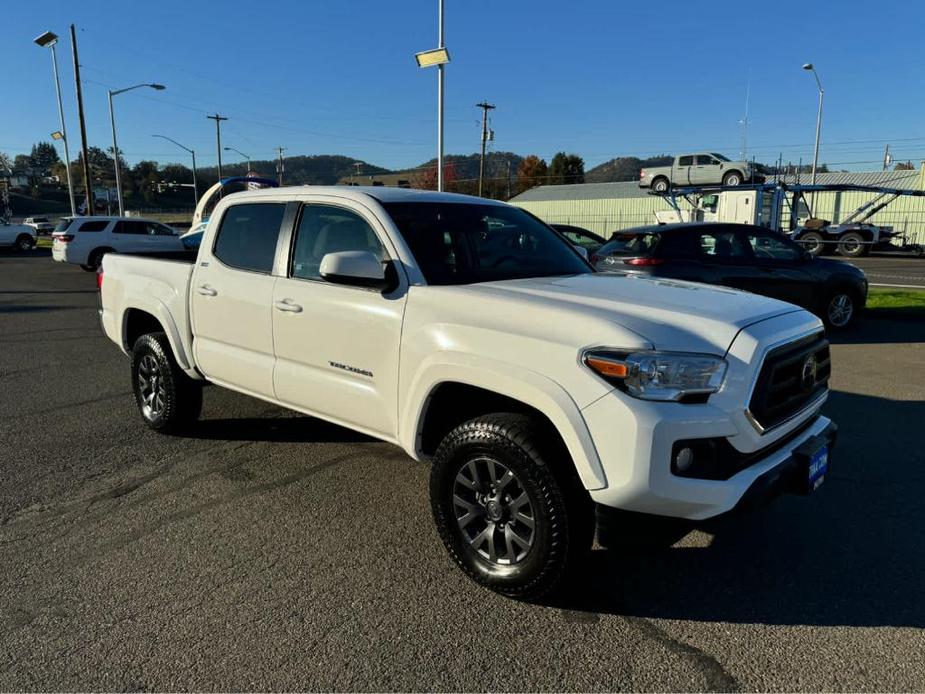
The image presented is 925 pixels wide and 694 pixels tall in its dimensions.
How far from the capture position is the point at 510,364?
288 cm

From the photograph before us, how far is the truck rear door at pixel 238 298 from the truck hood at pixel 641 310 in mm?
1521

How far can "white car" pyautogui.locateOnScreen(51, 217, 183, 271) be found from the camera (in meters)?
20.6

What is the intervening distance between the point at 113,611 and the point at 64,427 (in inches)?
120

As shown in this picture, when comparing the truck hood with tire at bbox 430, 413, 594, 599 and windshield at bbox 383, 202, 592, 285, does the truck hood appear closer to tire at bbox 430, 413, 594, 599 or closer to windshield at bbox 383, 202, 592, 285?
windshield at bbox 383, 202, 592, 285

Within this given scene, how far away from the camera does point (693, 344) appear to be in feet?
8.97

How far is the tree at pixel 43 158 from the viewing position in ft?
537

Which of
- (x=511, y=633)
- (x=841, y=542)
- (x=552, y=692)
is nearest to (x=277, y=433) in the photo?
(x=511, y=633)

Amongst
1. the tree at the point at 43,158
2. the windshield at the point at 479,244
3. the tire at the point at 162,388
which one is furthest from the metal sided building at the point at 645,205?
the tree at the point at 43,158

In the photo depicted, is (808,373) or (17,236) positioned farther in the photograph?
(17,236)

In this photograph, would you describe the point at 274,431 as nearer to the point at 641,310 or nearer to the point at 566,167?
the point at 641,310

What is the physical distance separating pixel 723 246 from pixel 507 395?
765 cm

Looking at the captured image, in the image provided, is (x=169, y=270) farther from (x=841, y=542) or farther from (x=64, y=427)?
(x=841, y=542)

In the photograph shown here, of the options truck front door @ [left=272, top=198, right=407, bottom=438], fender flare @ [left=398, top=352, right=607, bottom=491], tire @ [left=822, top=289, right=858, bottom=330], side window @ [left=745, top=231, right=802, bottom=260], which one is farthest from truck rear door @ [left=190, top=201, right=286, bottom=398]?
tire @ [left=822, top=289, right=858, bottom=330]

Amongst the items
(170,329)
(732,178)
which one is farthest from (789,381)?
(732,178)
